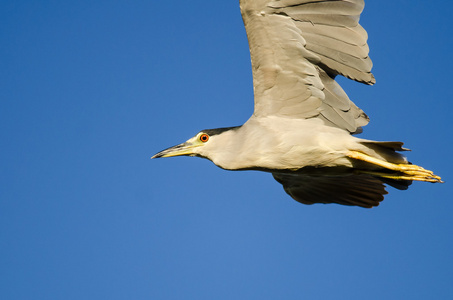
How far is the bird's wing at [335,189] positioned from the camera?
906 cm

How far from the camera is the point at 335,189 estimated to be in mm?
9312

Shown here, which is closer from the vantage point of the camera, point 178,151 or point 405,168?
point 405,168

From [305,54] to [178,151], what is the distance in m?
2.38

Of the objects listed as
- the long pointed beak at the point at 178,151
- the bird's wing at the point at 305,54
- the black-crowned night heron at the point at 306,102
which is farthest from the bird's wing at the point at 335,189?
the long pointed beak at the point at 178,151

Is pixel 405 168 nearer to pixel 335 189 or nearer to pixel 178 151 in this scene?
pixel 335 189

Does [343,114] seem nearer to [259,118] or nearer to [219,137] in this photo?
[259,118]

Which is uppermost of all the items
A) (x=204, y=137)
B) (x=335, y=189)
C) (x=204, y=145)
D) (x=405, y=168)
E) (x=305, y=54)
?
(x=305, y=54)

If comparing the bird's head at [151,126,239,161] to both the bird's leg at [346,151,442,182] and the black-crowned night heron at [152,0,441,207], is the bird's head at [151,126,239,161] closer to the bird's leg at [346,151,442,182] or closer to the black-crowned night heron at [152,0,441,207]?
the black-crowned night heron at [152,0,441,207]

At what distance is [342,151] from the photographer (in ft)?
24.7

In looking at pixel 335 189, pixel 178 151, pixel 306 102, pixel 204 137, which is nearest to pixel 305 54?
pixel 306 102

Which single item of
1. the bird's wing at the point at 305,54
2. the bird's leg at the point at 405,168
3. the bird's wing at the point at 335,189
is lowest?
the bird's leg at the point at 405,168

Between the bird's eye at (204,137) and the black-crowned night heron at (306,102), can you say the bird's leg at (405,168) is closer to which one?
the black-crowned night heron at (306,102)

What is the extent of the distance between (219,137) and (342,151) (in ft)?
5.76

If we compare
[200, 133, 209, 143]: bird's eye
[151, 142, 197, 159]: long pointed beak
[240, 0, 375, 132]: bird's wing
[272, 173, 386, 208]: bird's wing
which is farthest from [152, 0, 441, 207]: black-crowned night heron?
[272, 173, 386, 208]: bird's wing
